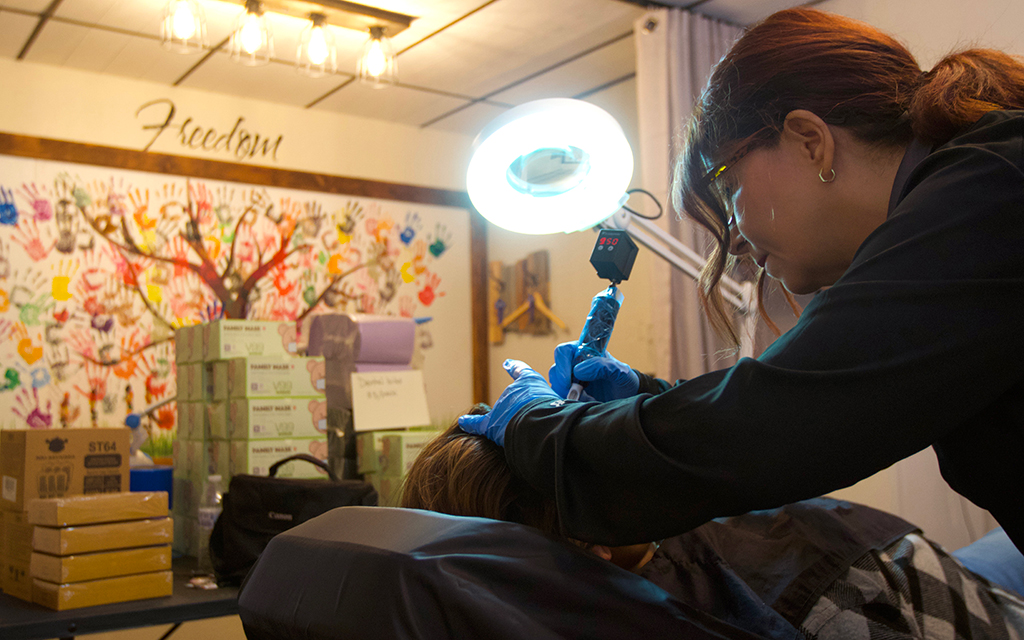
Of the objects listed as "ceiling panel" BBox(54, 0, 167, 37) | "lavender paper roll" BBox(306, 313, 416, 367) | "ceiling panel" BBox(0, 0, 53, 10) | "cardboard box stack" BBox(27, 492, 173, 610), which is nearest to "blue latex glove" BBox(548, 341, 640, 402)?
"cardboard box stack" BBox(27, 492, 173, 610)

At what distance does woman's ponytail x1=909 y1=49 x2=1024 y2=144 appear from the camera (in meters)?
0.71

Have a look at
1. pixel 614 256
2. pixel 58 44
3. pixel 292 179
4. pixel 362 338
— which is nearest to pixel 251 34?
pixel 58 44

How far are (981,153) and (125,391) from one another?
3249mm

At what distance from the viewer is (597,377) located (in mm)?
1020

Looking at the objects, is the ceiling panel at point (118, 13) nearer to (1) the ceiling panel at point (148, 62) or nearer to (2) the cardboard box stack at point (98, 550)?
(1) the ceiling panel at point (148, 62)

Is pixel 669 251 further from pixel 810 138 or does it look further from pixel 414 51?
pixel 414 51

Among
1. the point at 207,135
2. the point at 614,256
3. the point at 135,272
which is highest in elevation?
the point at 207,135

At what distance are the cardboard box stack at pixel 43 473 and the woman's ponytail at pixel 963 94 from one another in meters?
1.74

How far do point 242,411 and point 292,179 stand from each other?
1.81 meters

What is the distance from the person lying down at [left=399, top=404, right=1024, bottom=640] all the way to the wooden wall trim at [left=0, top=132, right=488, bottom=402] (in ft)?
9.05

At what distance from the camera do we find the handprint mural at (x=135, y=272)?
3035 mm

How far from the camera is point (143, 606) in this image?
1554 millimetres

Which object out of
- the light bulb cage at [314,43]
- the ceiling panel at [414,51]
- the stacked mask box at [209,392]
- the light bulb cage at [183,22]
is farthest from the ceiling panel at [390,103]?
the stacked mask box at [209,392]

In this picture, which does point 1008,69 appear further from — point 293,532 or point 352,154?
point 352,154
